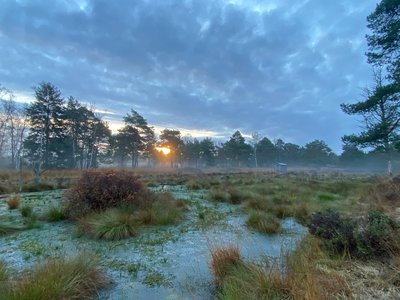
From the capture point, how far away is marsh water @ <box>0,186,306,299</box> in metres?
3.48

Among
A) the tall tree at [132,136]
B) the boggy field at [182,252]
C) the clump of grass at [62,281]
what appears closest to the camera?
the clump of grass at [62,281]

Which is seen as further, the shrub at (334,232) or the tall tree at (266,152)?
the tall tree at (266,152)

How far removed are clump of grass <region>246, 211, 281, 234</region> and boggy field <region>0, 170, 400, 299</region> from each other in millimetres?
28

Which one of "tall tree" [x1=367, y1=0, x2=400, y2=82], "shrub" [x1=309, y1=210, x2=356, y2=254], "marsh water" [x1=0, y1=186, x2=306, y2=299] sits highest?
"tall tree" [x1=367, y1=0, x2=400, y2=82]

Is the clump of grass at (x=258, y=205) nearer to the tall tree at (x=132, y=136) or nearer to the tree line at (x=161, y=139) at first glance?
the tree line at (x=161, y=139)

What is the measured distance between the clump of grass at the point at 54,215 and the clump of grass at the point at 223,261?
571cm

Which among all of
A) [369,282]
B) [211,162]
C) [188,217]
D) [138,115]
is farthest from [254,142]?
[369,282]

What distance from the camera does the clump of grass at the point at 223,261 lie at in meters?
3.60

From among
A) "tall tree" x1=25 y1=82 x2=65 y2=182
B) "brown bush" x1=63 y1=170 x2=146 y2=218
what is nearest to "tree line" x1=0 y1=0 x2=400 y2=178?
"tall tree" x1=25 y1=82 x2=65 y2=182

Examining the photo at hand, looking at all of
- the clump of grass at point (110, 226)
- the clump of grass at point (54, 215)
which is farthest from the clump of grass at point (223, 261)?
the clump of grass at point (54, 215)

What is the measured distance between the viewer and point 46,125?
37.9 meters

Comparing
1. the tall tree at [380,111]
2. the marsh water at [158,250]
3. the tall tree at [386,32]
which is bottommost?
the marsh water at [158,250]

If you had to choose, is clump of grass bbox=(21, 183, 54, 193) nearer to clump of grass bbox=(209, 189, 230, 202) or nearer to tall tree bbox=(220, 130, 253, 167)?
clump of grass bbox=(209, 189, 230, 202)

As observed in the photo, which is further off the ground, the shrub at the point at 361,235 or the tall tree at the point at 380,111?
the tall tree at the point at 380,111
